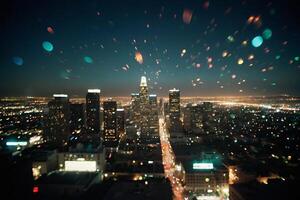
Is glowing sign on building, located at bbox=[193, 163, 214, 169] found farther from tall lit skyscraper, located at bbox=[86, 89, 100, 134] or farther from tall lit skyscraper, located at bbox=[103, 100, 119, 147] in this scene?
tall lit skyscraper, located at bbox=[86, 89, 100, 134]

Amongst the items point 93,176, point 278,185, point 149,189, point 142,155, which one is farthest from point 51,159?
point 278,185

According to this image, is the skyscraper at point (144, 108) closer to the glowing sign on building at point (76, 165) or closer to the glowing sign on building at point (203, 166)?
the glowing sign on building at point (76, 165)

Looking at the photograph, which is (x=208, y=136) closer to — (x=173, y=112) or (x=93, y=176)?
(x=173, y=112)

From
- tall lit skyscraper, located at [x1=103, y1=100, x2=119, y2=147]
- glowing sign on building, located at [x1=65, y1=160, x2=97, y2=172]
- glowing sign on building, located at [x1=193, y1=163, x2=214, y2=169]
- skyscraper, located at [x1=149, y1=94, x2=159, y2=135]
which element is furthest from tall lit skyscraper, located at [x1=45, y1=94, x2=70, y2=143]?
glowing sign on building, located at [x1=193, y1=163, x2=214, y2=169]

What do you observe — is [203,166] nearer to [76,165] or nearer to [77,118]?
[76,165]

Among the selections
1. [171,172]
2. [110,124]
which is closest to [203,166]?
[171,172]
